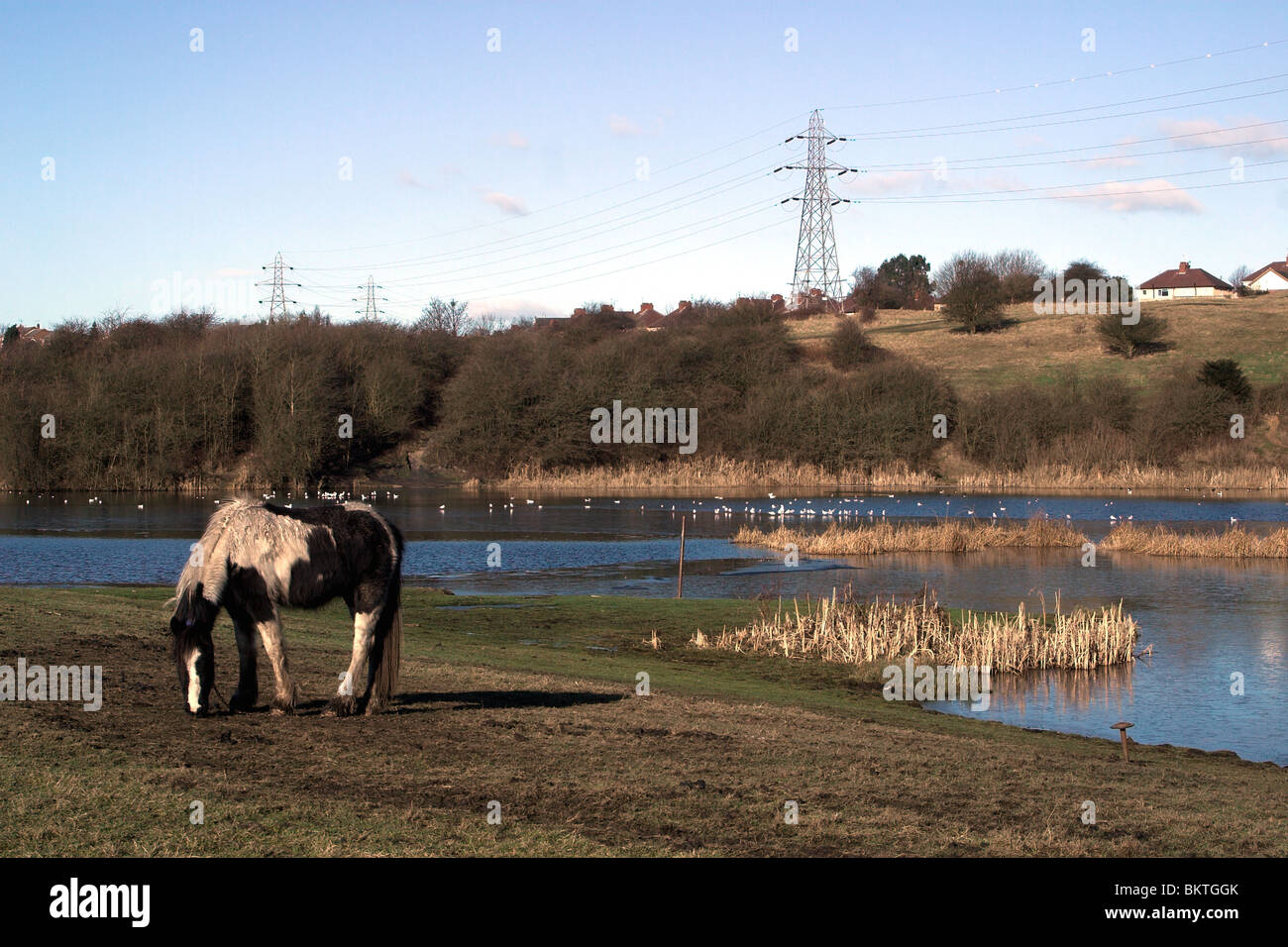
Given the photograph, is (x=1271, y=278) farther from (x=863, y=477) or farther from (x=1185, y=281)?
(x=863, y=477)

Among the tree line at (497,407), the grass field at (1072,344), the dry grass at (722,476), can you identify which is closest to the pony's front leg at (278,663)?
the dry grass at (722,476)

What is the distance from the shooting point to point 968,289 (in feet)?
323

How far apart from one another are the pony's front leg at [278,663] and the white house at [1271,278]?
6285 inches

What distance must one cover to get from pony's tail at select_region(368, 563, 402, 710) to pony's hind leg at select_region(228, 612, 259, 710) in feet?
3.53

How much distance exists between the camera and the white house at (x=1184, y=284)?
145m

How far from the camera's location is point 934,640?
21359mm

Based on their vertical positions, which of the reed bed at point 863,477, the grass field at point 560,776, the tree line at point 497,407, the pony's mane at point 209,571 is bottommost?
the grass field at point 560,776

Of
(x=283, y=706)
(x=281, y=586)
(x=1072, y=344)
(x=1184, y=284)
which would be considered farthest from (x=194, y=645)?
(x=1184, y=284)

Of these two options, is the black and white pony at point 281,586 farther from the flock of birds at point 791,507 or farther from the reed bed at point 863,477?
the reed bed at point 863,477

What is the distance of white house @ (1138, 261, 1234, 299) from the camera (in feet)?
476

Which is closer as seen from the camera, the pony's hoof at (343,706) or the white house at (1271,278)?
the pony's hoof at (343,706)

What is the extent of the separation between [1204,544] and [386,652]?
34.0 m
